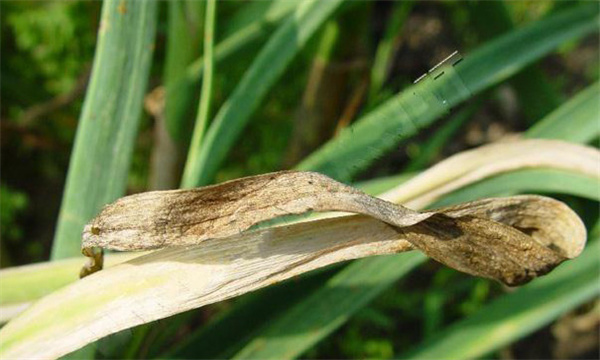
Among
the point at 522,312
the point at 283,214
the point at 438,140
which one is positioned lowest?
the point at 522,312

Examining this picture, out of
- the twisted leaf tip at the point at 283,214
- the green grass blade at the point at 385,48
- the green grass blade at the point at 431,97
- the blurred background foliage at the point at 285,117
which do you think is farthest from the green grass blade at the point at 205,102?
the green grass blade at the point at 385,48

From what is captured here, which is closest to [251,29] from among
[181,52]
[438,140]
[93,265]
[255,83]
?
[181,52]

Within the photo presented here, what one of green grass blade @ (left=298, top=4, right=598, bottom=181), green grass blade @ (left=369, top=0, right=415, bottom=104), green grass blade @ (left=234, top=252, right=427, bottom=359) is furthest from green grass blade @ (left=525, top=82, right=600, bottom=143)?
green grass blade @ (left=369, top=0, right=415, bottom=104)

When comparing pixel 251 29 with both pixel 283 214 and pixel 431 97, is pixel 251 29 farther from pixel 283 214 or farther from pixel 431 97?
pixel 283 214

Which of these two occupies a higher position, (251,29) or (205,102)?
(251,29)

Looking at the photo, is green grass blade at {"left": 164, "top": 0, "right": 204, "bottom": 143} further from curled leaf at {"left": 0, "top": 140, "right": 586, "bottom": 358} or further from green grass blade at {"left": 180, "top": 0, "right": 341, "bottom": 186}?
curled leaf at {"left": 0, "top": 140, "right": 586, "bottom": 358}

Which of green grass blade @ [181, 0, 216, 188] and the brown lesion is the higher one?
green grass blade @ [181, 0, 216, 188]

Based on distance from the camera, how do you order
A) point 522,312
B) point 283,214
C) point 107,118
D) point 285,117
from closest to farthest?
point 283,214, point 107,118, point 522,312, point 285,117

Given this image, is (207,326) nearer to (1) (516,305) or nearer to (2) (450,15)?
(1) (516,305)
